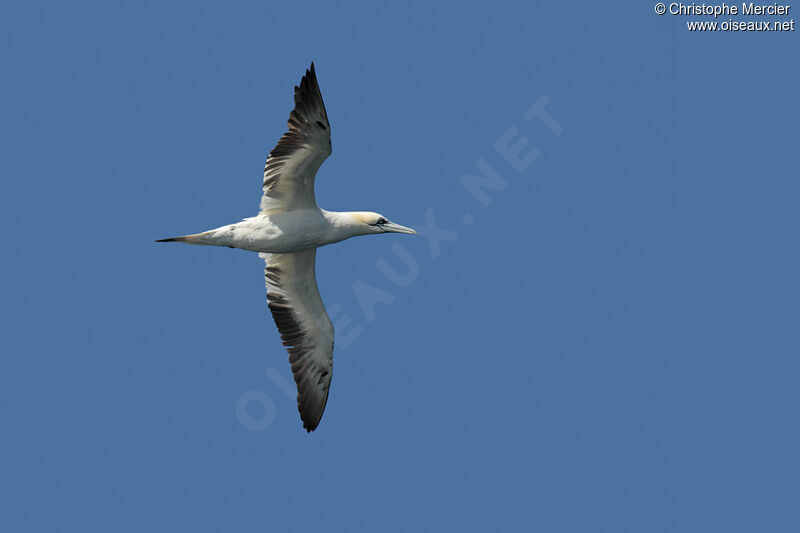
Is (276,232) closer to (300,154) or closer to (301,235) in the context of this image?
(301,235)

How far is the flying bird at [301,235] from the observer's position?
53.5 feet

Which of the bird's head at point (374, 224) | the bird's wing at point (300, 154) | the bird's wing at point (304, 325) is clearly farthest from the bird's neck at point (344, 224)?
the bird's wing at point (304, 325)

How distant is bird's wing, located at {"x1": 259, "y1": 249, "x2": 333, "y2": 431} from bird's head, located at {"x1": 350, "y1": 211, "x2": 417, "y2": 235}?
1114 mm

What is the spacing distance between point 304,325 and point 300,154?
345cm

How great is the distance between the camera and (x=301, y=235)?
16906mm

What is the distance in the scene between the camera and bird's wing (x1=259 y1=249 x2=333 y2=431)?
17.9m

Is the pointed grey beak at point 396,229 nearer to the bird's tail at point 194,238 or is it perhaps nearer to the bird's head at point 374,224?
the bird's head at point 374,224

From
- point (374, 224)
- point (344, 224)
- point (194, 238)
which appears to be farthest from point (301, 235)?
point (194, 238)

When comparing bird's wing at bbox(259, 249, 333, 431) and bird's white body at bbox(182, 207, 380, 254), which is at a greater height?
bird's white body at bbox(182, 207, 380, 254)

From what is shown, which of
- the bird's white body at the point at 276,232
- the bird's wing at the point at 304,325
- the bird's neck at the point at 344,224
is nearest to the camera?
the bird's white body at the point at 276,232

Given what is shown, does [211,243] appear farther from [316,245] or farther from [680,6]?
[680,6]

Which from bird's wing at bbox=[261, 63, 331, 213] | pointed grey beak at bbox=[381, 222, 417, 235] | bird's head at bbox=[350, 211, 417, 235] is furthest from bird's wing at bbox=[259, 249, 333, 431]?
pointed grey beak at bbox=[381, 222, 417, 235]

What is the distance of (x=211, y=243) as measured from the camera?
1692 centimetres

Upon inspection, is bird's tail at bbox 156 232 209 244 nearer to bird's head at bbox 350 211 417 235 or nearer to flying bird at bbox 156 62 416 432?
flying bird at bbox 156 62 416 432
